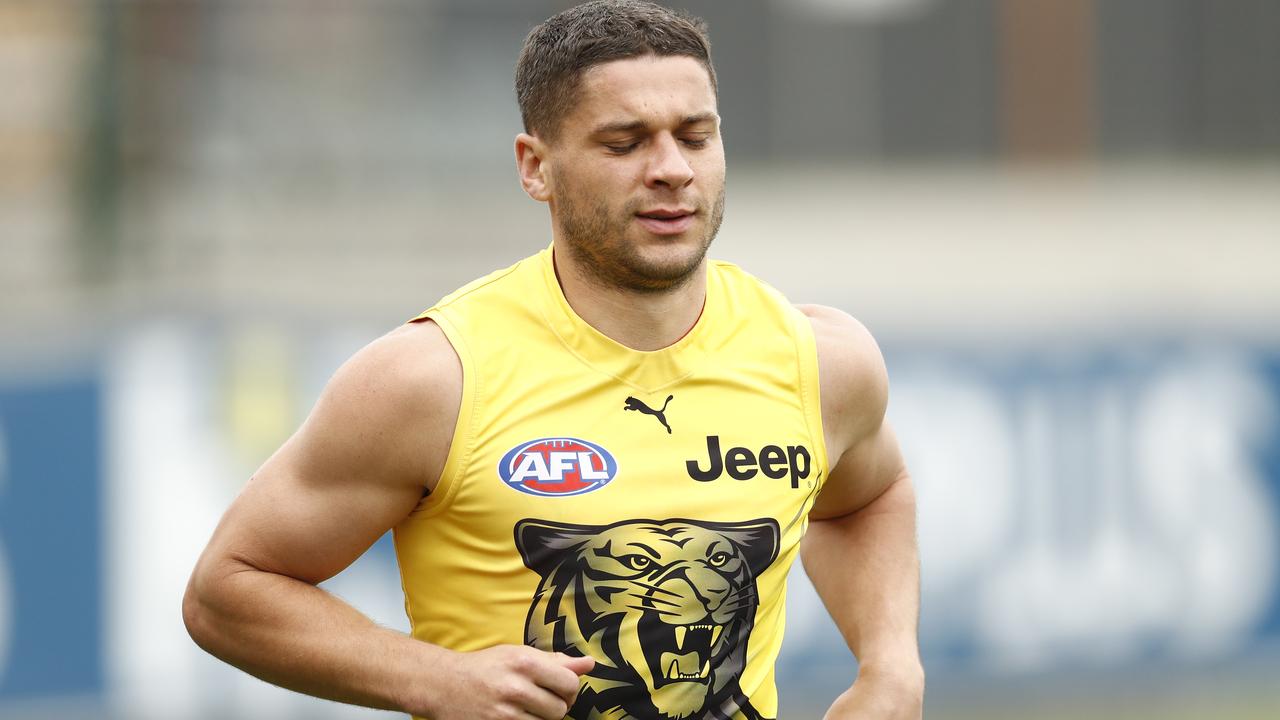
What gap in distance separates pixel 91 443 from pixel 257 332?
3.30 feet

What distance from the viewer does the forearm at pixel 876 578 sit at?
3.79 metres

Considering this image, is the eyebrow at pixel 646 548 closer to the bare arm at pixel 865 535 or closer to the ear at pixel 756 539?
the ear at pixel 756 539

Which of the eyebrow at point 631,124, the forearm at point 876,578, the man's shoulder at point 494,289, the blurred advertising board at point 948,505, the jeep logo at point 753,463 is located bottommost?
the blurred advertising board at point 948,505

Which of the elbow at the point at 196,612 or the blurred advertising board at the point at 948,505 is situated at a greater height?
the elbow at the point at 196,612

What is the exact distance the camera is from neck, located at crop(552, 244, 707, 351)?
11.8ft

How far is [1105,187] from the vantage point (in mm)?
16469

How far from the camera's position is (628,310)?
11.8 feet

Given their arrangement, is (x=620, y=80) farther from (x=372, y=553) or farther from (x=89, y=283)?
(x=89, y=283)

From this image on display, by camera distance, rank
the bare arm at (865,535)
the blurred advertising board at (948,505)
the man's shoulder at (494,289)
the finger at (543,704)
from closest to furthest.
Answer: the finger at (543,704)
the man's shoulder at (494,289)
the bare arm at (865,535)
the blurred advertising board at (948,505)

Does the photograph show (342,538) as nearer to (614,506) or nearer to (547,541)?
(547,541)

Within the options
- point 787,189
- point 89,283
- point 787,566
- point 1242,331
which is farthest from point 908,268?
point 787,566

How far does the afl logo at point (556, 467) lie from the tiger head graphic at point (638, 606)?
0.07m

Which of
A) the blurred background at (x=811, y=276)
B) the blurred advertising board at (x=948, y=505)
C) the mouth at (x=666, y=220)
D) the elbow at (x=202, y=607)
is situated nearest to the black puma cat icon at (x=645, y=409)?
the mouth at (x=666, y=220)

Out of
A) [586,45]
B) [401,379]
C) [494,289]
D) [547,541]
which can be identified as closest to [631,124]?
[586,45]
